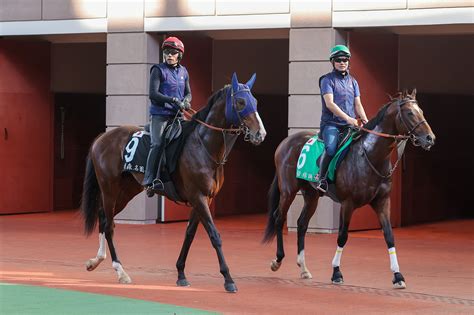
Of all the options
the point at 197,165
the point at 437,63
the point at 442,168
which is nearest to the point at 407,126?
the point at 197,165

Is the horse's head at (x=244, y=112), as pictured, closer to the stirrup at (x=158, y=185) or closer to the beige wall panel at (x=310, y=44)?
the stirrup at (x=158, y=185)

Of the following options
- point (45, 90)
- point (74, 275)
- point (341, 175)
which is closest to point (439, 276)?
point (341, 175)

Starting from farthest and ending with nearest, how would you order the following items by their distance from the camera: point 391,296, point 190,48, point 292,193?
1. point 190,48
2. point 292,193
3. point 391,296

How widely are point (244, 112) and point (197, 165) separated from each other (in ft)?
3.09

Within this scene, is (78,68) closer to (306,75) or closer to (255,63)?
(255,63)

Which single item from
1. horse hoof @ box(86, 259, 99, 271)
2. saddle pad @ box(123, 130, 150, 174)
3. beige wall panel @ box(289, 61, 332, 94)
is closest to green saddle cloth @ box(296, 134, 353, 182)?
saddle pad @ box(123, 130, 150, 174)

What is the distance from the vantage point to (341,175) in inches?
537


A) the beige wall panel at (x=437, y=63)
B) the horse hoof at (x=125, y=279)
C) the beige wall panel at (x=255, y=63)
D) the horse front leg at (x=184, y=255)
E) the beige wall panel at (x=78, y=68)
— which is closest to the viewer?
the horse front leg at (x=184, y=255)

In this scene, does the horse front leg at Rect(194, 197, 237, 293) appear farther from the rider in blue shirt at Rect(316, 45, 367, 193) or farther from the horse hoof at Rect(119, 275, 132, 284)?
the rider in blue shirt at Rect(316, 45, 367, 193)

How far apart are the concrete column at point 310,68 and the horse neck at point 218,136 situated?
24.6 ft

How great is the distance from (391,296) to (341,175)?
195cm

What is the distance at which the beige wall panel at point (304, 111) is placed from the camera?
806 inches

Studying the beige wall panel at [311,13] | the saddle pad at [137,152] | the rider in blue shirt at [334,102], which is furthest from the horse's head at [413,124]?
the beige wall panel at [311,13]

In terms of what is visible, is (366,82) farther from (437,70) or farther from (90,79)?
(90,79)
